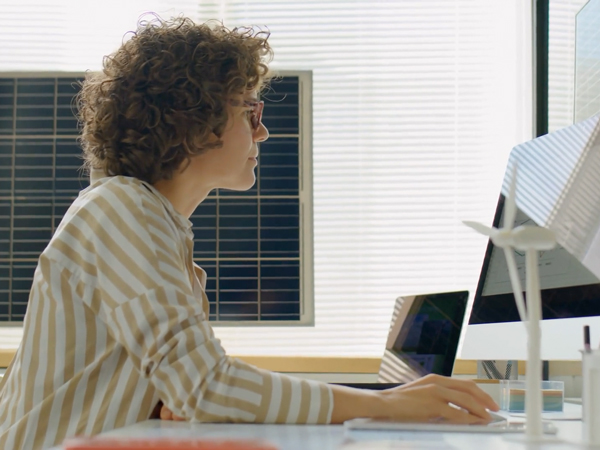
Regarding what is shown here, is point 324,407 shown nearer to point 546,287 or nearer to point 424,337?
point 546,287

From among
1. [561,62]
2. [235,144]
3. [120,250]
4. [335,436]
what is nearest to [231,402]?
[335,436]

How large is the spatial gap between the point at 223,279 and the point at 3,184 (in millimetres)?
1016

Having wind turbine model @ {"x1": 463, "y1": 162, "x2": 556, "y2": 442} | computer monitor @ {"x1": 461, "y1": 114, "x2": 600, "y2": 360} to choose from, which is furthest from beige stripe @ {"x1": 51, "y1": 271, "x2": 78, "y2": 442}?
computer monitor @ {"x1": 461, "y1": 114, "x2": 600, "y2": 360}

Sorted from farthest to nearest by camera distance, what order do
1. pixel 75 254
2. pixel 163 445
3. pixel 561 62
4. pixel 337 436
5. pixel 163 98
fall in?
pixel 561 62
pixel 163 98
pixel 75 254
pixel 337 436
pixel 163 445

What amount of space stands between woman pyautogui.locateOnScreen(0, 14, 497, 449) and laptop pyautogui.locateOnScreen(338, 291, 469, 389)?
19.8 inches

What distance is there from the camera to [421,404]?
0.98 m

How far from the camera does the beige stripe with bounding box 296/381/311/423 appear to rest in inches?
38.5

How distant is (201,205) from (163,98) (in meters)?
1.73

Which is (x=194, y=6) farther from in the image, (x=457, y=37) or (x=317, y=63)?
(x=457, y=37)

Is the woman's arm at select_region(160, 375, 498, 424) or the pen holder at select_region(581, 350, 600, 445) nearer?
the pen holder at select_region(581, 350, 600, 445)

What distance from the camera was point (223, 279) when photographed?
304 cm

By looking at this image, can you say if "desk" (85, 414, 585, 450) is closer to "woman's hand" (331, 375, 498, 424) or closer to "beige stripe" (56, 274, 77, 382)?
"woman's hand" (331, 375, 498, 424)

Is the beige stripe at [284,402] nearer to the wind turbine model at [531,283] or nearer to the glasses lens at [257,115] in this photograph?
the wind turbine model at [531,283]

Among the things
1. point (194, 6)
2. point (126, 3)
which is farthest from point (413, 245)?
point (126, 3)
